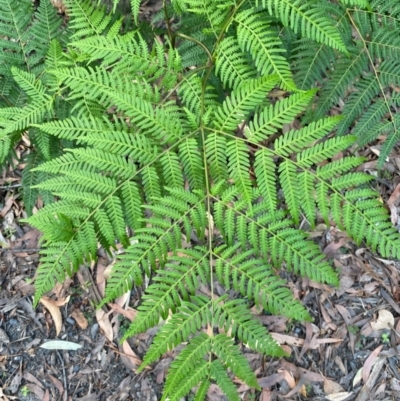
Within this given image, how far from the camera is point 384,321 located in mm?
3375

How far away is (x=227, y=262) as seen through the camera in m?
2.26

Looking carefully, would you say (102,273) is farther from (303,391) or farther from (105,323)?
(303,391)

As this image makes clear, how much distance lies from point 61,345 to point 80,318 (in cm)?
24

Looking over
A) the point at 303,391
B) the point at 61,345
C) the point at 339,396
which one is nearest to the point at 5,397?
the point at 61,345

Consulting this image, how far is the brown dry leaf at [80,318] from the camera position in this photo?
3459 millimetres

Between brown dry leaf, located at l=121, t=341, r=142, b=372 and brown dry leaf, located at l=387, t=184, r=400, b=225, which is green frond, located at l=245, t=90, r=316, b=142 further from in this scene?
brown dry leaf, located at l=121, t=341, r=142, b=372

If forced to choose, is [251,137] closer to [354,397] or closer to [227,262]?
[227,262]

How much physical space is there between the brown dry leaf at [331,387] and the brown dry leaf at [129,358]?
1385mm

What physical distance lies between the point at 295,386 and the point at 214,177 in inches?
73.4

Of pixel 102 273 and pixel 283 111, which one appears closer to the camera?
pixel 283 111

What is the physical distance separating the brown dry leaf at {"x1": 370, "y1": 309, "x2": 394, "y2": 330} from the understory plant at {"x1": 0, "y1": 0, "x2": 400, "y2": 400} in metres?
1.37

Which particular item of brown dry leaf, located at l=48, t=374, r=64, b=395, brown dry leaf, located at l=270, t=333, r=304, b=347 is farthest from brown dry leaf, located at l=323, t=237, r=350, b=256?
brown dry leaf, located at l=48, t=374, r=64, b=395

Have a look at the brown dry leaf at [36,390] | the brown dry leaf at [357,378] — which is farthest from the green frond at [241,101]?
the brown dry leaf at [36,390]

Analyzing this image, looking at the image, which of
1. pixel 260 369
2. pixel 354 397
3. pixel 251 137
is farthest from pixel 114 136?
pixel 354 397
